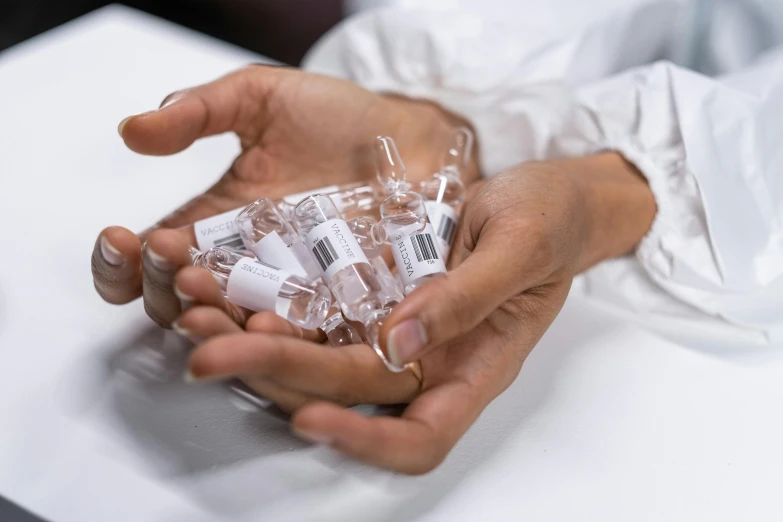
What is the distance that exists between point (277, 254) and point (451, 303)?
25cm

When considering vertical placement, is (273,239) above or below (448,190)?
above

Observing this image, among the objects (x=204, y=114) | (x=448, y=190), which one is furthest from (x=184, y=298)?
(x=448, y=190)

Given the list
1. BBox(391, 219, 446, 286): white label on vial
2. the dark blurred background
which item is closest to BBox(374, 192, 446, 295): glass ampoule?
BBox(391, 219, 446, 286): white label on vial

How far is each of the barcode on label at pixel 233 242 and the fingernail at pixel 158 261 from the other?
174 mm

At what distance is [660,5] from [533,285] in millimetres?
817

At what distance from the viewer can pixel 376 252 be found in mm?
881

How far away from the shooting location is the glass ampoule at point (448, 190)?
91cm

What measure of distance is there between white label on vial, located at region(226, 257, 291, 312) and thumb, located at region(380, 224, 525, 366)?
0.16 metres

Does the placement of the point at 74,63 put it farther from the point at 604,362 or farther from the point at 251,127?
the point at 604,362

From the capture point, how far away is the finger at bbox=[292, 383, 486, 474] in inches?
22.7

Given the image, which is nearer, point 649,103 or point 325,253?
point 325,253

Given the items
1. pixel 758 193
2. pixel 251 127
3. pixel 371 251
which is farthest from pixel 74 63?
pixel 758 193

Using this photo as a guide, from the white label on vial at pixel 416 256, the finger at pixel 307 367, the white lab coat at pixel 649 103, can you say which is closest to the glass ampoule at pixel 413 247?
the white label on vial at pixel 416 256

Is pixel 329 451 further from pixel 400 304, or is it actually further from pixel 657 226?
pixel 657 226
